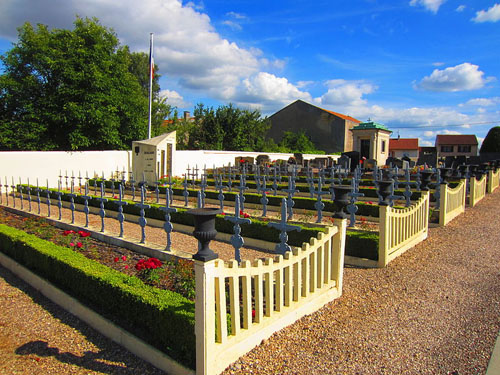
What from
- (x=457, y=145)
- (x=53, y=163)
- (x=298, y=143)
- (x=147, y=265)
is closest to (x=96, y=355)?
(x=147, y=265)

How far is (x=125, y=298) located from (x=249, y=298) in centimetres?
155

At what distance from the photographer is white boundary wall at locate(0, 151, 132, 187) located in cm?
1695

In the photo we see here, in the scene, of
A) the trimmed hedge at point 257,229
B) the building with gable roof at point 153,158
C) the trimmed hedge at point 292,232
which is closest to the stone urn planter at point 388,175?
the trimmed hedge at point 292,232

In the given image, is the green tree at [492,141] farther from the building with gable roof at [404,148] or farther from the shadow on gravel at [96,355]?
the shadow on gravel at [96,355]

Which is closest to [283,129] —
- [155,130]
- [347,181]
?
[155,130]

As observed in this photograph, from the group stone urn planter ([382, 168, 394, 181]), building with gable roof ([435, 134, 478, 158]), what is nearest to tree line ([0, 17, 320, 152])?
stone urn planter ([382, 168, 394, 181])

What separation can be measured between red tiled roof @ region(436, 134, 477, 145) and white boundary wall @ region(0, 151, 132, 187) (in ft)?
220

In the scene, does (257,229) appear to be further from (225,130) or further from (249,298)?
(225,130)

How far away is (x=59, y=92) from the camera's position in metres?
21.2

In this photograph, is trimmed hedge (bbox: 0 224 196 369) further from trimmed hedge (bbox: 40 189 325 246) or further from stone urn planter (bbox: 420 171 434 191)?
stone urn planter (bbox: 420 171 434 191)

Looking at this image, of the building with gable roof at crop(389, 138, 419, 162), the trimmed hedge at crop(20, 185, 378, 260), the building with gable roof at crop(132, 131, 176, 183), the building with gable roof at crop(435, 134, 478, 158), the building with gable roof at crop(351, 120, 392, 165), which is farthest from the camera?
the building with gable roof at crop(435, 134, 478, 158)

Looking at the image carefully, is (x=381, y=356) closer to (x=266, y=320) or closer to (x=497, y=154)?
(x=266, y=320)

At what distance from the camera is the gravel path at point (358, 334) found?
10.4 feet

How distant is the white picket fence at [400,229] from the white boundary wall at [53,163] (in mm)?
15727
